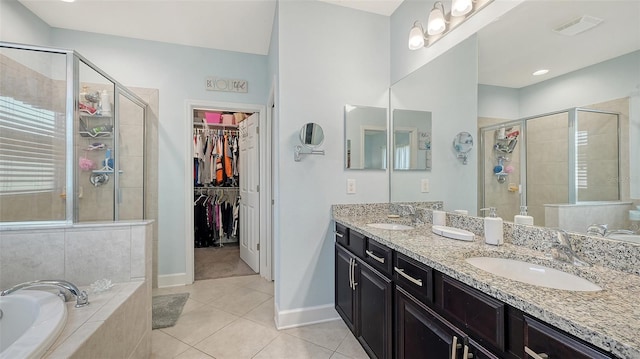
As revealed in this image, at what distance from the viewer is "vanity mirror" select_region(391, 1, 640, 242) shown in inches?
36.4

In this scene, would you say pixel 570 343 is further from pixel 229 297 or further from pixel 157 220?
pixel 157 220

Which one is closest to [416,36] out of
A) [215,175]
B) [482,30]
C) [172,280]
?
[482,30]

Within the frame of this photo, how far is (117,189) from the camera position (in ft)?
8.07

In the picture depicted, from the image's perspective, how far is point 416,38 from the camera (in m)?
1.92

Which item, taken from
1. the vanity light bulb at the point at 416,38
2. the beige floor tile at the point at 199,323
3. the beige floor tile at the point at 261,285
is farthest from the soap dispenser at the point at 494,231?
the beige floor tile at the point at 261,285

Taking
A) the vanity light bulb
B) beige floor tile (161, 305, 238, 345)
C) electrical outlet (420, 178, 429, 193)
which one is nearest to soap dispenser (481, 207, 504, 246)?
electrical outlet (420, 178, 429, 193)

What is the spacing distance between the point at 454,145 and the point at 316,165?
103cm

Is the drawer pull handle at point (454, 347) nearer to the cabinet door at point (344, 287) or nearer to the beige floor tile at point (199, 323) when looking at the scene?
the cabinet door at point (344, 287)

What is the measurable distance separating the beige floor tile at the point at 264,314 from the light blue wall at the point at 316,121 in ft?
0.67

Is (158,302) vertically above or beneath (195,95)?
beneath

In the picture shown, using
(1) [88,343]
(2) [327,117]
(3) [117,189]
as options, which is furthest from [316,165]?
(3) [117,189]

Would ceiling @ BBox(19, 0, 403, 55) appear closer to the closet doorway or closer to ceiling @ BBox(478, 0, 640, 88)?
the closet doorway

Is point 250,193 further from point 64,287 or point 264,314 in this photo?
point 64,287

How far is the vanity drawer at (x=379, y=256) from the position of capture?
1.38 meters
